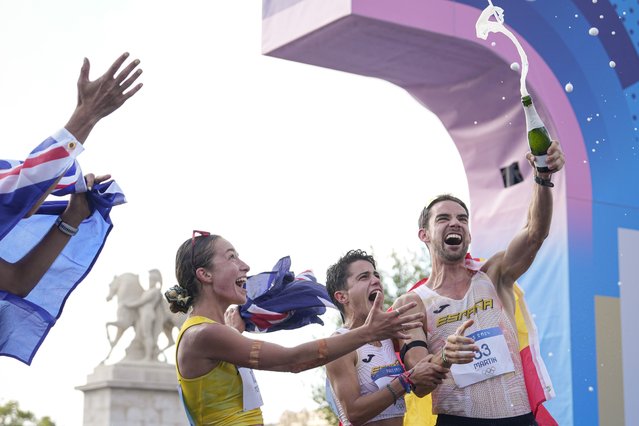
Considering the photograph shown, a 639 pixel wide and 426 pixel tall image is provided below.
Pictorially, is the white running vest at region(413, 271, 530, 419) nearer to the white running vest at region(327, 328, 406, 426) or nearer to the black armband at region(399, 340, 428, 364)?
the black armband at region(399, 340, 428, 364)

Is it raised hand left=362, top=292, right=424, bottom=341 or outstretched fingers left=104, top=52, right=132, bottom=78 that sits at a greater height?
outstretched fingers left=104, top=52, right=132, bottom=78

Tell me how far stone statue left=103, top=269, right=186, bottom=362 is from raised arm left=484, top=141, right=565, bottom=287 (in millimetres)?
13240

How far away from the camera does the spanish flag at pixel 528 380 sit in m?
4.65

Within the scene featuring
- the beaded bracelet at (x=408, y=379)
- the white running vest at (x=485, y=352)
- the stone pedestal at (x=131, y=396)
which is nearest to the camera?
the beaded bracelet at (x=408, y=379)

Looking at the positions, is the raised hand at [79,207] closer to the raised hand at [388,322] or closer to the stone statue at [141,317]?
the raised hand at [388,322]

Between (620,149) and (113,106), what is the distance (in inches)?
207

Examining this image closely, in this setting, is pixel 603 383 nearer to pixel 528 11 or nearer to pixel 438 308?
pixel 528 11

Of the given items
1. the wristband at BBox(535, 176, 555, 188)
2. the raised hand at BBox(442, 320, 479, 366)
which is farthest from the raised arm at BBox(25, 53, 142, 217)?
the wristband at BBox(535, 176, 555, 188)

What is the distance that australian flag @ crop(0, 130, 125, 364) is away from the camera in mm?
3893

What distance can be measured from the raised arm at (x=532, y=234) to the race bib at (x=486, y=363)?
33 cm

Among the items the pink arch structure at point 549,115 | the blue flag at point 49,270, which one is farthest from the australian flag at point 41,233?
the pink arch structure at point 549,115

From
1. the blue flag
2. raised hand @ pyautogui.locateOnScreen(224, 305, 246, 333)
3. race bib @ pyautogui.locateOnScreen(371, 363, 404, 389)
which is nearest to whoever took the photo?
the blue flag

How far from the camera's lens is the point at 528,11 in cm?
803

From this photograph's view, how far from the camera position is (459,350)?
4.21 metres
